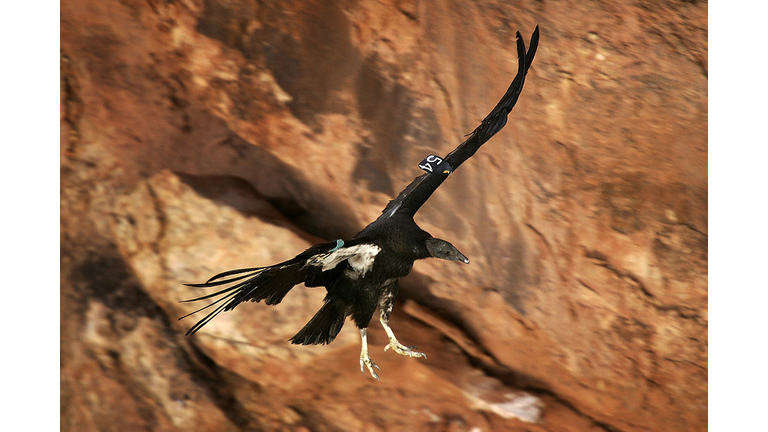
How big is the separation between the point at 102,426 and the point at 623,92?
2.83m

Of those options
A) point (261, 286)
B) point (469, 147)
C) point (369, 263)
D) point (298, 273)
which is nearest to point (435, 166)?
point (469, 147)

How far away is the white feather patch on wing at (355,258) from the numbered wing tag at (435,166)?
0.37 metres

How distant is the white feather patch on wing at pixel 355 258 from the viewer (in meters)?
1.62

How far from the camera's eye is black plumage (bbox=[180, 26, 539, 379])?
1538 millimetres

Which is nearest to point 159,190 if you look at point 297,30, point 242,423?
point 297,30

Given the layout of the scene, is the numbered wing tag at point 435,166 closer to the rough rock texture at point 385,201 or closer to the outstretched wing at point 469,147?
the outstretched wing at point 469,147

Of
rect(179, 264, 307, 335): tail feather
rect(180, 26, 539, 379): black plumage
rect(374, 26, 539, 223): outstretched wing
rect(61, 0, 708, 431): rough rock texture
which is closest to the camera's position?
rect(179, 264, 307, 335): tail feather

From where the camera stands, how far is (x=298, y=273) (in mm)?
1608

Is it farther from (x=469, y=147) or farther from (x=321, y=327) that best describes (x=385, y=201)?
(x=321, y=327)

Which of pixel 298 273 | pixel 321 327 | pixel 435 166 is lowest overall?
pixel 321 327

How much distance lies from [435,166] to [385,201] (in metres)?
0.70

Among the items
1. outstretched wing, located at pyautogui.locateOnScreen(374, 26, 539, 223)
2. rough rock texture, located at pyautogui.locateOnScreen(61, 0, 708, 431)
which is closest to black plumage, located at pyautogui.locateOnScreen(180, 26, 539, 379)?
outstretched wing, located at pyautogui.locateOnScreen(374, 26, 539, 223)

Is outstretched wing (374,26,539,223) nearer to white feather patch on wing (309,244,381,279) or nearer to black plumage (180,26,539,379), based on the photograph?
black plumage (180,26,539,379)

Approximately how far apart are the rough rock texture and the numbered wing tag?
25.7 inches
